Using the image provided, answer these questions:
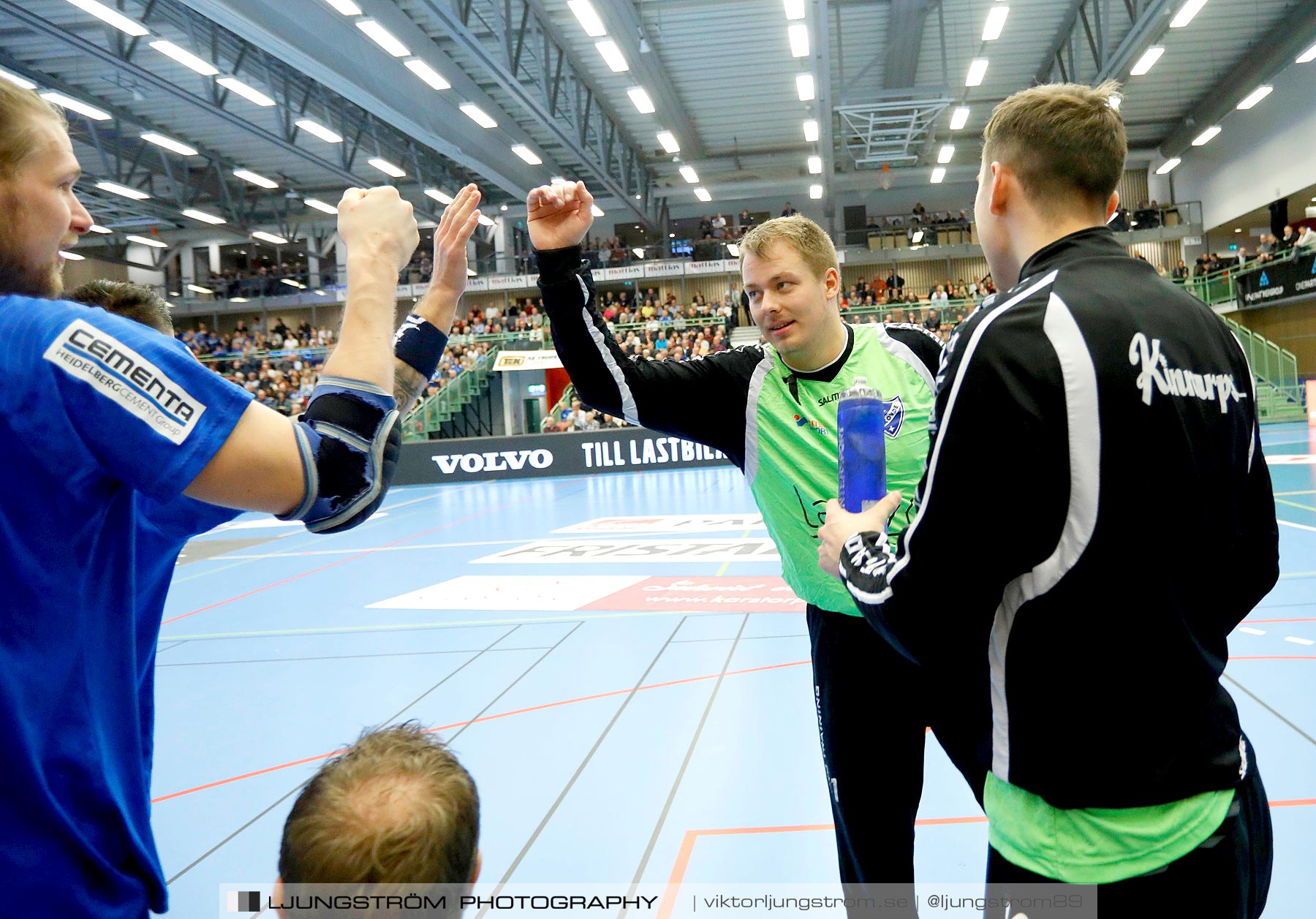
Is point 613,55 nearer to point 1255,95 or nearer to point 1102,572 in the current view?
point 1255,95

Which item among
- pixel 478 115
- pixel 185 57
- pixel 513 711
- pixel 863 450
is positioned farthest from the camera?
pixel 478 115

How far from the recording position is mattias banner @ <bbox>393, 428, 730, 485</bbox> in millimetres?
19953

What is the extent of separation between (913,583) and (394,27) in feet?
58.6

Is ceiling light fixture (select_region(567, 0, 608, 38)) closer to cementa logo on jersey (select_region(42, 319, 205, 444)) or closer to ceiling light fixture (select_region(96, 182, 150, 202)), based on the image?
cementa logo on jersey (select_region(42, 319, 205, 444))

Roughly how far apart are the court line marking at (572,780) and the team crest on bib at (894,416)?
2021 mm

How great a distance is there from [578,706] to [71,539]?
13.0 ft

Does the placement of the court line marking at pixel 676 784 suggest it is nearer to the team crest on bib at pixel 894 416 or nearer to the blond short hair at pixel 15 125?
the team crest on bib at pixel 894 416

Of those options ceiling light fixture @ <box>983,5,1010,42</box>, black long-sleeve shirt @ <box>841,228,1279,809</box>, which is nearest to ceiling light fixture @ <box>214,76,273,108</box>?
ceiling light fixture @ <box>983,5,1010,42</box>

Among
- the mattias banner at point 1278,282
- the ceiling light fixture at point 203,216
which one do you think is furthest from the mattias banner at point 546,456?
the mattias banner at point 1278,282

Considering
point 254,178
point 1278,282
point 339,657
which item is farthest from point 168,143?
point 1278,282

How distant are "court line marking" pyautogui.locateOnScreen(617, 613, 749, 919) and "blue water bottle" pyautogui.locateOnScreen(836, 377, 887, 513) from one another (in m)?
1.81

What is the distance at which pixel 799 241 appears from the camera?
2.57 meters

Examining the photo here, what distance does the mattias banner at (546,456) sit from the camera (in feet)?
65.5

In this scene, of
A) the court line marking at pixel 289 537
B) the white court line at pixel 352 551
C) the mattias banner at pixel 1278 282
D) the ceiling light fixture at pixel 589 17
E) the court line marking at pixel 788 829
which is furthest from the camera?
the mattias banner at pixel 1278 282
